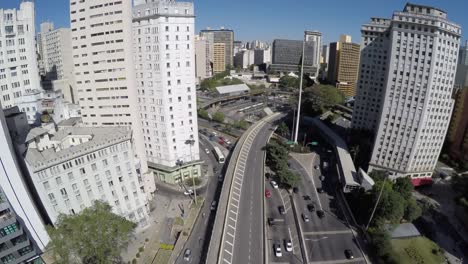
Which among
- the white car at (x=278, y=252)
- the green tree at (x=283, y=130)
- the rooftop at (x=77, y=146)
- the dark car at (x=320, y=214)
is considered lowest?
the white car at (x=278, y=252)

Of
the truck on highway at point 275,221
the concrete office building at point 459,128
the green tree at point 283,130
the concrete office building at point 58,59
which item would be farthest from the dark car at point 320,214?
the concrete office building at point 58,59

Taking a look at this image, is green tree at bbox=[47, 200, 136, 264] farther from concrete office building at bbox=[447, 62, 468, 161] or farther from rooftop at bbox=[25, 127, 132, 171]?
concrete office building at bbox=[447, 62, 468, 161]

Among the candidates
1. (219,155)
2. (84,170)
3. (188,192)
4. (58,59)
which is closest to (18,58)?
(84,170)

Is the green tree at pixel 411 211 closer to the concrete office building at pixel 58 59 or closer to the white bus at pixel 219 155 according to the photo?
the white bus at pixel 219 155

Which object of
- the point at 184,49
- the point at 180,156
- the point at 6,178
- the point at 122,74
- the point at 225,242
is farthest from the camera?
the point at 180,156

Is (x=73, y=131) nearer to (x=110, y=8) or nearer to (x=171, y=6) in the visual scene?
(x=110, y=8)

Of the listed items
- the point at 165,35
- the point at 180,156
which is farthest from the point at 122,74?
the point at 180,156
